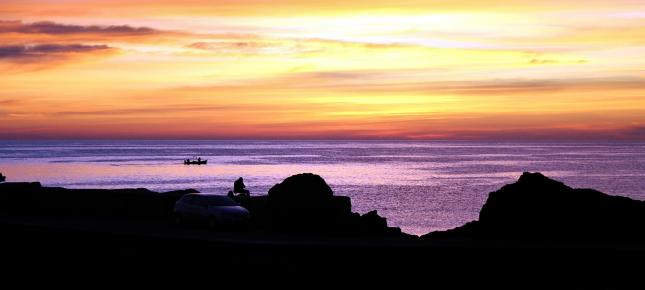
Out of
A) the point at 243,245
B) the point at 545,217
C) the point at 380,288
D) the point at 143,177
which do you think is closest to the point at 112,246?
the point at 243,245

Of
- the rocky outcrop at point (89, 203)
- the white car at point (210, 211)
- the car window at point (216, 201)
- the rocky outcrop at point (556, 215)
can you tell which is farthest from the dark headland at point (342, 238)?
the car window at point (216, 201)

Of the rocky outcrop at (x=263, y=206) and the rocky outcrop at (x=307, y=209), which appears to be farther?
the rocky outcrop at (x=263, y=206)

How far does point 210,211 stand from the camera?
32.1m

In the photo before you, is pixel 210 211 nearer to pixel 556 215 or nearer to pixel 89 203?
pixel 89 203

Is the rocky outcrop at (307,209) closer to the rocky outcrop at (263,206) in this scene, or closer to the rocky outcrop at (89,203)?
the rocky outcrop at (263,206)

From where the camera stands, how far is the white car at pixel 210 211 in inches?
1252

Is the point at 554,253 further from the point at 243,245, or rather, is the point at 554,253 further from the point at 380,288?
the point at 243,245

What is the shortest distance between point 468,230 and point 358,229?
174 inches

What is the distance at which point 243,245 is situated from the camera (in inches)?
1009

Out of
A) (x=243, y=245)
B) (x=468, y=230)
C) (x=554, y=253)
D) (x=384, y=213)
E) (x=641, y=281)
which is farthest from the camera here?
(x=384, y=213)

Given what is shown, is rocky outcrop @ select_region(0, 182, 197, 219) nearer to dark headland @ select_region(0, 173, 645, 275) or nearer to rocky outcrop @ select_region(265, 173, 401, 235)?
dark headland @ select_region(0, 173, 645, 275)

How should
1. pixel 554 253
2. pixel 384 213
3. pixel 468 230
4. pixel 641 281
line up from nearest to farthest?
pixel 641 281 < pixel 554 253 < pixel 468 230 < pixel 384 213

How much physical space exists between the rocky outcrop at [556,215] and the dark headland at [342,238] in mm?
34

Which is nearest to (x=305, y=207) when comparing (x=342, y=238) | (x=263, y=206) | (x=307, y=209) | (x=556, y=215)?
(x=307, y=209)
